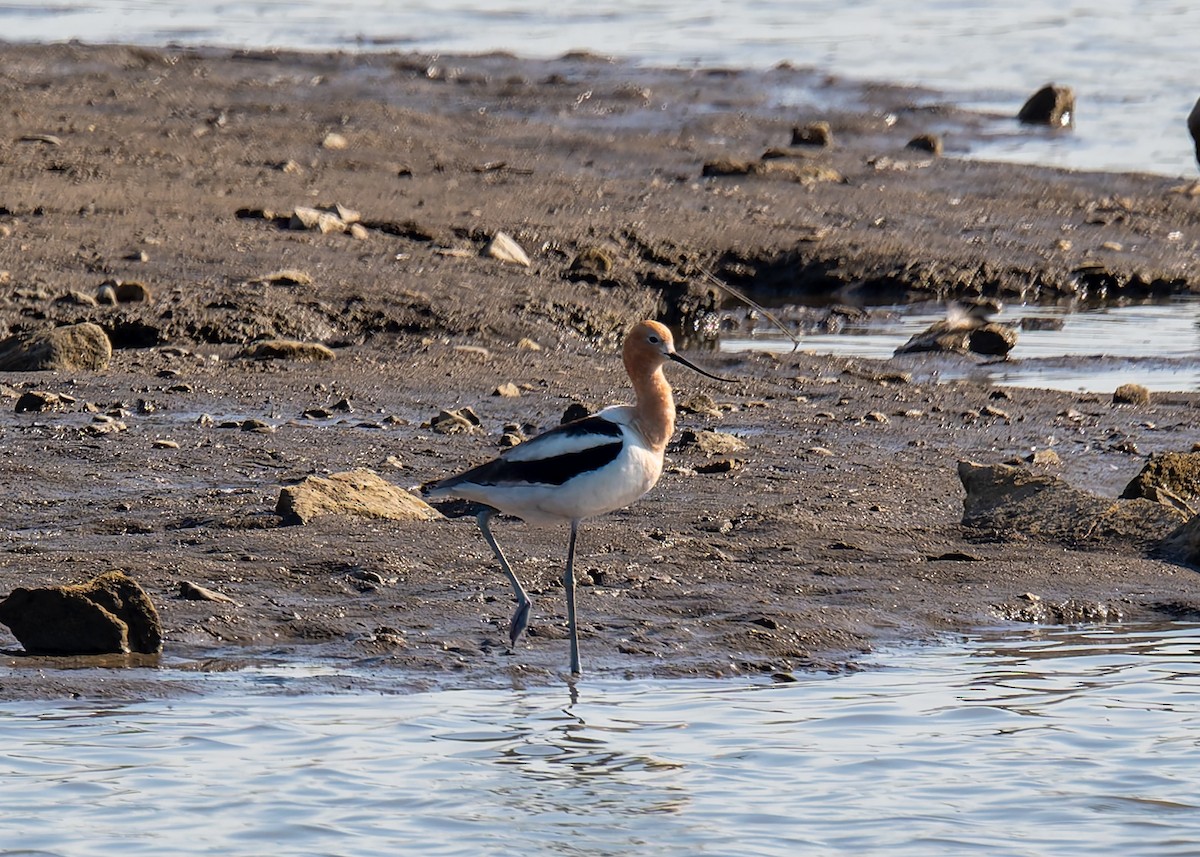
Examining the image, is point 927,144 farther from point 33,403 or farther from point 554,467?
point 554,467

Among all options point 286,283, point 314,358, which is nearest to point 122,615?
point 314,358

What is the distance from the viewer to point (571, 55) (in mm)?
26859

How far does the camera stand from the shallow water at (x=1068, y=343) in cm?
1173

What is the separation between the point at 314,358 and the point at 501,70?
14.8 metres

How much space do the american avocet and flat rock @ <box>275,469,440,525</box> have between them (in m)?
1.17

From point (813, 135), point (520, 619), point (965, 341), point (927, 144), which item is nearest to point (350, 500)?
point (520, 619)

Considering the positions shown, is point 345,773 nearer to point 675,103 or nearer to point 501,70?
point 675,103

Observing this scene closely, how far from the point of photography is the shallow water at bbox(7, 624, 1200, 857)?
5438 mm

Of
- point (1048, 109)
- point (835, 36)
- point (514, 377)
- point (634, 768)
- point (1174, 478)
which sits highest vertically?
point (835, 36)

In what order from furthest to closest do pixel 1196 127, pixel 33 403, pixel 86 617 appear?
pixel 1196 127
pixel 33 403
pixel 86 617

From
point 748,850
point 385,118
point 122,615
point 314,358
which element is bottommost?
point 748,850

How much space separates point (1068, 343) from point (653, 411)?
669 centimetres

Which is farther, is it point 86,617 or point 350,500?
point 350,500

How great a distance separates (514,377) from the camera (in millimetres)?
10930
